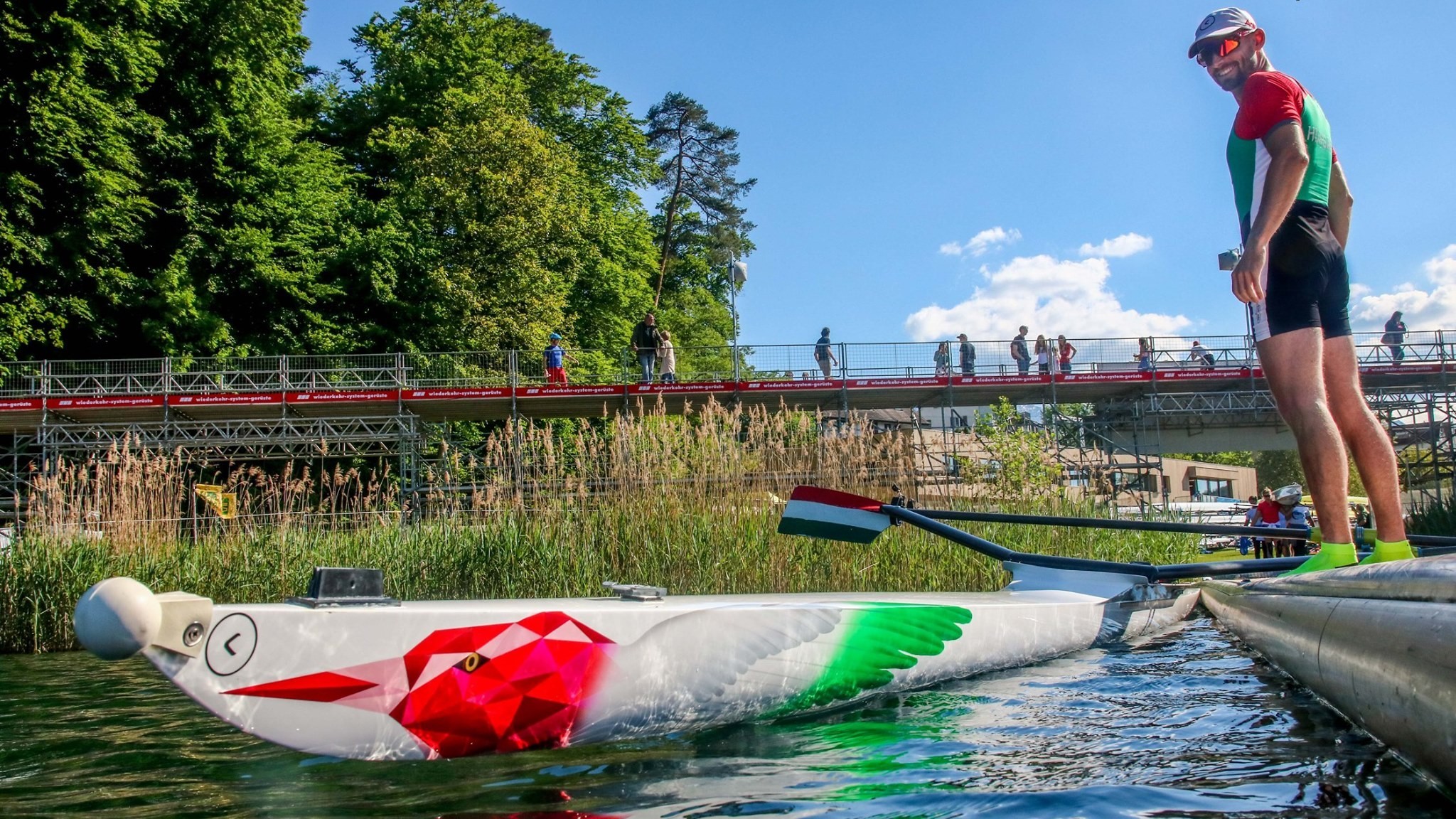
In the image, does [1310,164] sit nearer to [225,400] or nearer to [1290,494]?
[1290,494]

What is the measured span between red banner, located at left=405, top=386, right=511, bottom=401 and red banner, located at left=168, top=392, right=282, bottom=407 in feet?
8.74

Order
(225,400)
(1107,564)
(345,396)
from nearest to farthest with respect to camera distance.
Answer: (1107,564), (225,400), (345,396)

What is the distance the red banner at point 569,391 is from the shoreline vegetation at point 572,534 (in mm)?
12365

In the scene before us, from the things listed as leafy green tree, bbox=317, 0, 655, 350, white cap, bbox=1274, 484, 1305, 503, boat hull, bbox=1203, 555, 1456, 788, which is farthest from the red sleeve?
leafy green tree, bbox=317, 0, 655, 350

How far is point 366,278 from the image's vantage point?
2630 centimetres

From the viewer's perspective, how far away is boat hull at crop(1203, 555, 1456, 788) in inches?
71.1

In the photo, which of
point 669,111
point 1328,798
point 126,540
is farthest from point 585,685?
point 669,111

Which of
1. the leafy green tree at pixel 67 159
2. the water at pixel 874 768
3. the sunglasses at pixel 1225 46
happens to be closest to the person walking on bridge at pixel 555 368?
the leafy green tree at pixel 67 159

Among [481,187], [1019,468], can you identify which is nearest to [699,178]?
[481,187]

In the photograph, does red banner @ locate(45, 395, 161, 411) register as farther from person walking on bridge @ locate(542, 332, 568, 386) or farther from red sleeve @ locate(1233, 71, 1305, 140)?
red sleeve @ locate(1233, 71, 1305, 140)

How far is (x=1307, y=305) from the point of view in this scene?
11.3 feet

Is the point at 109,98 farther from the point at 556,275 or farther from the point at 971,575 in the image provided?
the point at 971,575

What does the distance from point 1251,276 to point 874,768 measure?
2.07 meters

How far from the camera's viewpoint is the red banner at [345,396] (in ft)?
69.3
